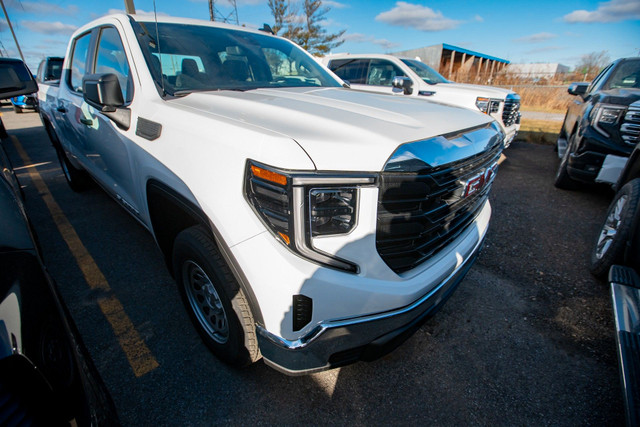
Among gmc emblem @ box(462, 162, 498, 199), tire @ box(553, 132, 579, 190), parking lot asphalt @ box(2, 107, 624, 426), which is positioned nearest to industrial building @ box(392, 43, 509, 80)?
tire @ box(553, 132, 579, 190)

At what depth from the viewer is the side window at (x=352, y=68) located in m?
7.46

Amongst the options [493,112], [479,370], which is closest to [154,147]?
[479,370]

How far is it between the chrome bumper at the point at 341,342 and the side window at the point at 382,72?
6.76 metres

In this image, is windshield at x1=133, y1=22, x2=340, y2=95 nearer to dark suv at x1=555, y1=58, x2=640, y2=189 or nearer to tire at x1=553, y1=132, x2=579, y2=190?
dark suv at x1=555, y1=58, x2=640, y2=189

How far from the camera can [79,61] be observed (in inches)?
129

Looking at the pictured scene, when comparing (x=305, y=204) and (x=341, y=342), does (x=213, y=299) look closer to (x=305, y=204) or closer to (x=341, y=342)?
(x=341, y=342)

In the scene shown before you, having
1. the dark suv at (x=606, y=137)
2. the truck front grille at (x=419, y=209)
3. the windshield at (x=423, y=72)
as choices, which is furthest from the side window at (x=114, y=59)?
the windshield at (x=423, y=72)

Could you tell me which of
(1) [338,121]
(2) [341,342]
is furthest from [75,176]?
(2) [341,342]

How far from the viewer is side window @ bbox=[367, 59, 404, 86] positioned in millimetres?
7137

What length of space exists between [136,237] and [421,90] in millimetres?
5997

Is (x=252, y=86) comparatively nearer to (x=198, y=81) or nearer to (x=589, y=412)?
(x=198, y=81)

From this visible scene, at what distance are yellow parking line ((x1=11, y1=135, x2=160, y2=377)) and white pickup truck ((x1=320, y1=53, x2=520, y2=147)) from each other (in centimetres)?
530

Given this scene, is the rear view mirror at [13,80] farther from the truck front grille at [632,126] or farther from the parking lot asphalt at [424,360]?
the truck front grille at [632,126]

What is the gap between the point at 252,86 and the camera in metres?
2.41
